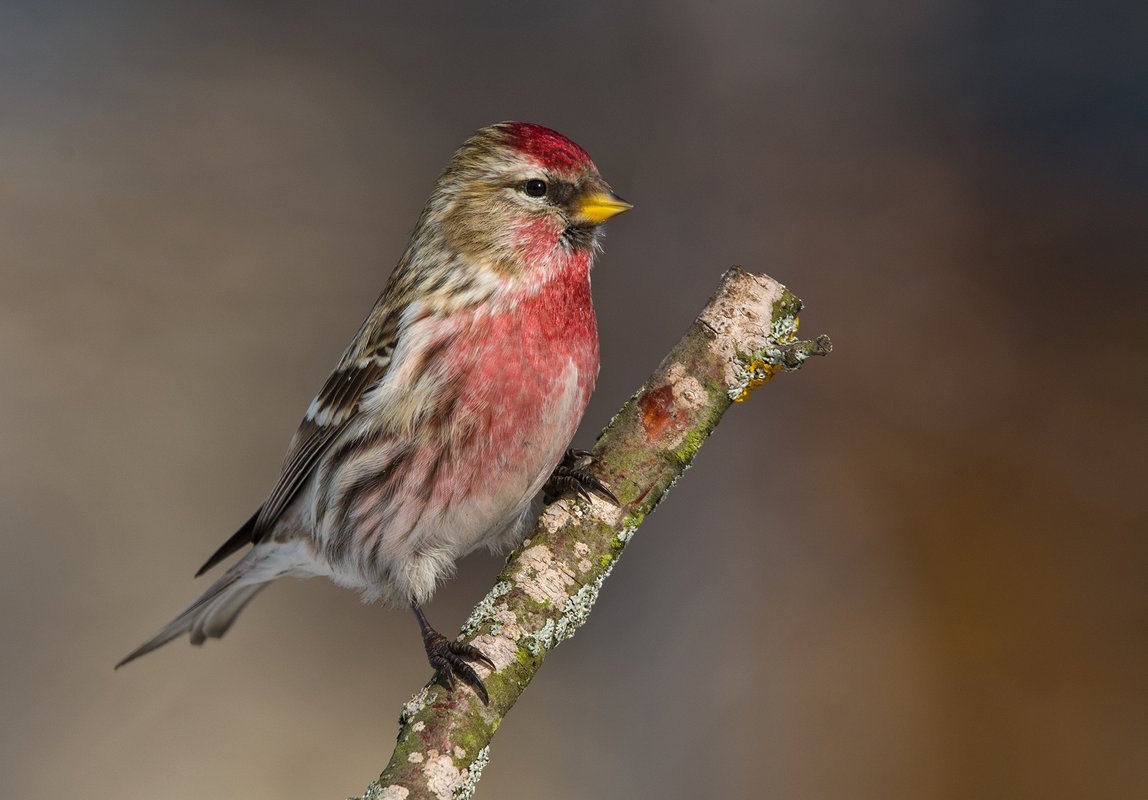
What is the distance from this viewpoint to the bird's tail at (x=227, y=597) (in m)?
2.86

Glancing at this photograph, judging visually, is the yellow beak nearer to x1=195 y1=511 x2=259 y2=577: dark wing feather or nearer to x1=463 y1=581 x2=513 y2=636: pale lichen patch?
x1=463 y1=581 x2=513 y2=636: pale lichen patch

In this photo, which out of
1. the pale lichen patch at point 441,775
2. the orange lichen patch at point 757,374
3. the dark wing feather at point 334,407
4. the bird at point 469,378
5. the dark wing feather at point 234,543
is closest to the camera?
the pale lichen patch at point 441,775

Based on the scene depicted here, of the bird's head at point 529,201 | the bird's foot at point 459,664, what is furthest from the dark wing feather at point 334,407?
the bird's foot at point 459,664

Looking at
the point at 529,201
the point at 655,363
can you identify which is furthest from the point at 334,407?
the point at 655,363

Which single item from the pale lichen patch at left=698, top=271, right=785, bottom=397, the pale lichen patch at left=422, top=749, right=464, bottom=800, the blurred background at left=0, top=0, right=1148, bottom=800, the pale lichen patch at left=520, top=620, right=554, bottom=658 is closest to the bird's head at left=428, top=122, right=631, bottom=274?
the pale lichen patch at left=698, top=271, right=785, bottom=397

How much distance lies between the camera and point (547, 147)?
7.81ft

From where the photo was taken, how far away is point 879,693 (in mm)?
3811

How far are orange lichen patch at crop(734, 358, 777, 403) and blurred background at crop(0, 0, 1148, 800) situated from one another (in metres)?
1.89

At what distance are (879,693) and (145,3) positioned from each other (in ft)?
13.1

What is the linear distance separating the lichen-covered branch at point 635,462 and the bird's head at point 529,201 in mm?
449

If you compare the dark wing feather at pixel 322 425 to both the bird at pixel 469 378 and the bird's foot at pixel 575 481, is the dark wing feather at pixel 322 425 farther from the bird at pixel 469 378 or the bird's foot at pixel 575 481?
the bird's foot at pixel 575 481

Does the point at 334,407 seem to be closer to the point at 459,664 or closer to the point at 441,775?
the point at 459,664

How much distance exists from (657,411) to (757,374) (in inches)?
7.6

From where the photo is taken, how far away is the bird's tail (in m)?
2.86
